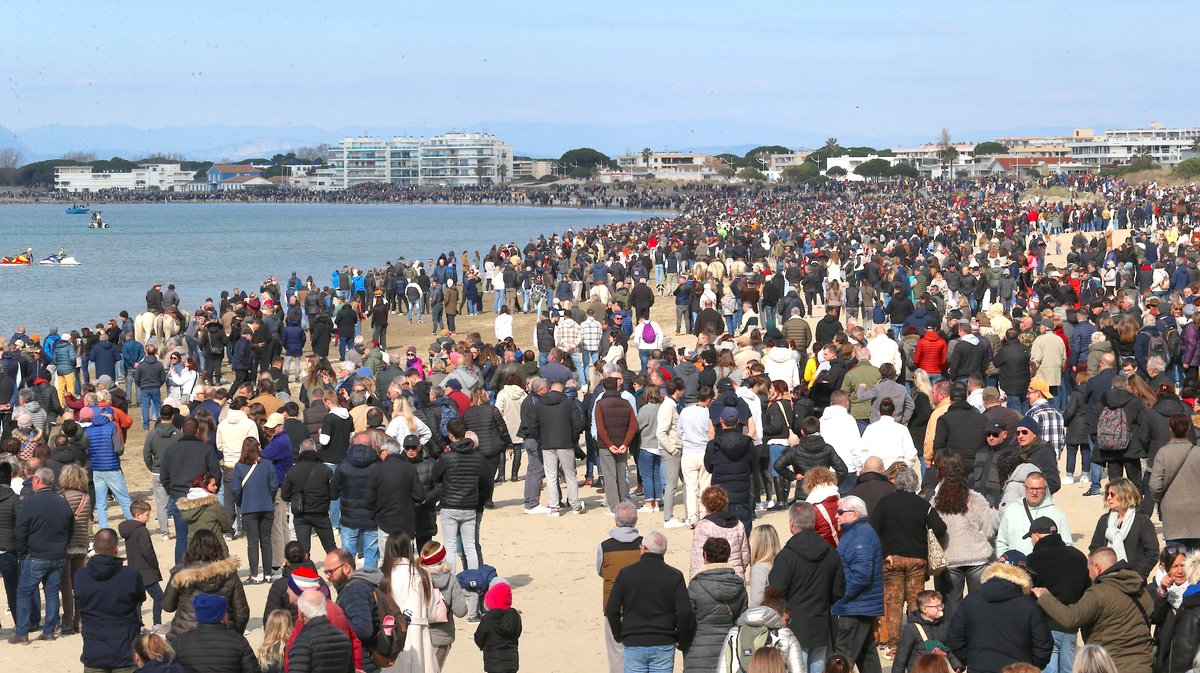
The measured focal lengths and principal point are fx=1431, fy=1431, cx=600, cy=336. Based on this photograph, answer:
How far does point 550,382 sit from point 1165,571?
799 cm

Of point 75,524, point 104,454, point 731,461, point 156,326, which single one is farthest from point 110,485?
point 156,326

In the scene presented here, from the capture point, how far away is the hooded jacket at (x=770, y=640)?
23.0 feet

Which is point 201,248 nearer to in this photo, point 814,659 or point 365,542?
point 365,542

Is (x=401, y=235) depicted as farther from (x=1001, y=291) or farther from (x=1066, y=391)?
(x=1066, y=391)

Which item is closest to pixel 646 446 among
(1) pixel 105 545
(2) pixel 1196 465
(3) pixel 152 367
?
(2) pixel 1196 465

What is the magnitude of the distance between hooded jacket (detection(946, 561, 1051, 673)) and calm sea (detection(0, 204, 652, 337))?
38.9 m

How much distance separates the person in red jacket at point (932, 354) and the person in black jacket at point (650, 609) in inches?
373

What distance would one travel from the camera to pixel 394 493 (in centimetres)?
1042

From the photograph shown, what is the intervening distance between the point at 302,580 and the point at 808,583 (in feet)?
8.98

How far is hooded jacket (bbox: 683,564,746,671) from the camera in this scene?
7.59m

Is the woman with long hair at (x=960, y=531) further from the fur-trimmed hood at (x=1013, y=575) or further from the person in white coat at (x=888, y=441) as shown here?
the person in white coat at (x=888, y=441)

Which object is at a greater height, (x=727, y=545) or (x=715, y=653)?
(x=727, y=545)

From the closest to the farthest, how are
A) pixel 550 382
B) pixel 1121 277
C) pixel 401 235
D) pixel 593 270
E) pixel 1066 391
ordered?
1. pixel 550 382
2. pixel 1066 391
3. pixel 1121 277
4. pixel 593 270
5. pixel 401 235

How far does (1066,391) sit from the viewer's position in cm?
1681
